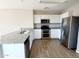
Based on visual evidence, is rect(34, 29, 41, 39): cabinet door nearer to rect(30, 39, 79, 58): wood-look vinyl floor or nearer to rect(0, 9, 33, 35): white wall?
rect(0, 9, 33, 35): white wall

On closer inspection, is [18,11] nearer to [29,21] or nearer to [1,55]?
[29,21]

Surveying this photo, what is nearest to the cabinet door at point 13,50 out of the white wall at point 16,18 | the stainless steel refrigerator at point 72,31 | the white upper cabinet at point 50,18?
the stainless steel refrigerator at point 72,31

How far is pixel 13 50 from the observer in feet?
7.35

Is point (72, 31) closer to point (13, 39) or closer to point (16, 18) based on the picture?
point (13, 39)

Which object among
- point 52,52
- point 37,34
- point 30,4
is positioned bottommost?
point 52,52

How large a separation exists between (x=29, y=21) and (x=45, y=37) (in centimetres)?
216

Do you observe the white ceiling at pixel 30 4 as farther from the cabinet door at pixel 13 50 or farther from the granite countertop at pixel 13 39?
the cabinet door at pixel 13 50

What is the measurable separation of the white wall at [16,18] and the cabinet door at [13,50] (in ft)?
9.54

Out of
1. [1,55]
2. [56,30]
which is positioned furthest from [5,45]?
[56,30]

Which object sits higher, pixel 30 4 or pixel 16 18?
pixel 30 4

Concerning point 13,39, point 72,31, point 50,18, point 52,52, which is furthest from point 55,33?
point 13,39

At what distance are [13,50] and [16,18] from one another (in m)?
3.14

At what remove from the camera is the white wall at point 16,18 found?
197 inches

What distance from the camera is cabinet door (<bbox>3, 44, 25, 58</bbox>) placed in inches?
86.8
